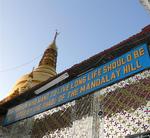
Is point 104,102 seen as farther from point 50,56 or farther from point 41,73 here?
point 50,56

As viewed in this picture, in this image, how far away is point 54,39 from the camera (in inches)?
898

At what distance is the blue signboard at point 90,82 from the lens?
675cm

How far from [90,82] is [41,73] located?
442 inches

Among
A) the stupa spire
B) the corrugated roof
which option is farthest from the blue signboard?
the stupa spire

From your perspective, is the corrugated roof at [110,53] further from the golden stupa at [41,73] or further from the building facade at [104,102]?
the golden stupa at [41,73]

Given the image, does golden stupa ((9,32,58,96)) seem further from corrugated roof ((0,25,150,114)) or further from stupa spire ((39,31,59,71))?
corrugated roof ((0,25,150,114))

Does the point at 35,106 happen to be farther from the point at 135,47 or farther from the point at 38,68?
the point at 38,68

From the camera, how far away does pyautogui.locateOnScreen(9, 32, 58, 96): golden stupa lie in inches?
711

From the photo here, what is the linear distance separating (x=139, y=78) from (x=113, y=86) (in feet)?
2.48

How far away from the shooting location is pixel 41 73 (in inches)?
733

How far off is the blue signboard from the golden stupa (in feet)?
26.3

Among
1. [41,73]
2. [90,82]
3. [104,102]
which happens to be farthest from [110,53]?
[41,73]

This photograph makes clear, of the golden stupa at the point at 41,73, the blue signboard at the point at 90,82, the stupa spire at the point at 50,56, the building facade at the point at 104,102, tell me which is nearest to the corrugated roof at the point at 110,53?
the building facade at the point at 104,102

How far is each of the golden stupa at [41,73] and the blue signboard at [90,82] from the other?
8.01 meters
